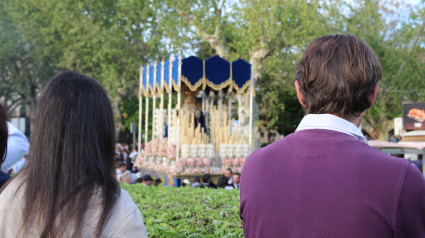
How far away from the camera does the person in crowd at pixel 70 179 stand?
1588mm

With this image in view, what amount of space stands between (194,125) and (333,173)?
1231cm

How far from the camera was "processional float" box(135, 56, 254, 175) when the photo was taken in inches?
493

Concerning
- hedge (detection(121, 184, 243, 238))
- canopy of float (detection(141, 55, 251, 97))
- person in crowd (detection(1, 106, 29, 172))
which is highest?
canopy of float (detection(141, 55, 251, 97))

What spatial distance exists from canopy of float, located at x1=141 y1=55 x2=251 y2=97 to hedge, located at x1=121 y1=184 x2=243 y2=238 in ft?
28.1

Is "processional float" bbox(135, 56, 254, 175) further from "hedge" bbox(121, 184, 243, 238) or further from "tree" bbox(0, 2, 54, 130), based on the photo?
"tree" bbox(0, 2, 54, 130)

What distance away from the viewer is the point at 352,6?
2220 cm

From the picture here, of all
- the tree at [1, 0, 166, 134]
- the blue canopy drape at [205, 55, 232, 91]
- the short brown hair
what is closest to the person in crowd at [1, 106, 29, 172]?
A: the short brown hair

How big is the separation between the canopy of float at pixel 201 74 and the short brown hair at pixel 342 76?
1086 centimetres

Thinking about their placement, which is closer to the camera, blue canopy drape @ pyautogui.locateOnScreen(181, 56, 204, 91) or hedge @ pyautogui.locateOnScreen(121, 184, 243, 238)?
hedge @ pyautogui.locateOnScreen(121, 184, 243, 238)

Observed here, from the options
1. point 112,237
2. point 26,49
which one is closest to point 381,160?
point 112,237

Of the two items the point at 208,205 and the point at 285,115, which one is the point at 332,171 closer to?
the point at 208,205

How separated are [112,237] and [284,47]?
59.3ft

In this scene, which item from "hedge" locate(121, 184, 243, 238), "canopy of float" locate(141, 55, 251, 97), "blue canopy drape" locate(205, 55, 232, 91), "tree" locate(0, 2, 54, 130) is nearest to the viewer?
"hedge" locate(121, 184, 243, 238)

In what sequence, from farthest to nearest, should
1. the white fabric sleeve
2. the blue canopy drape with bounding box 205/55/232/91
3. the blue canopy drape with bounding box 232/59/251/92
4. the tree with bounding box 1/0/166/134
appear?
the tree with bounding box 1/0/166/134 → the blue canopy drape with bounding box 232/59/251/92 → the blue canopy drape with bounding box 205/55/232/91 → the white fabric sleeve
